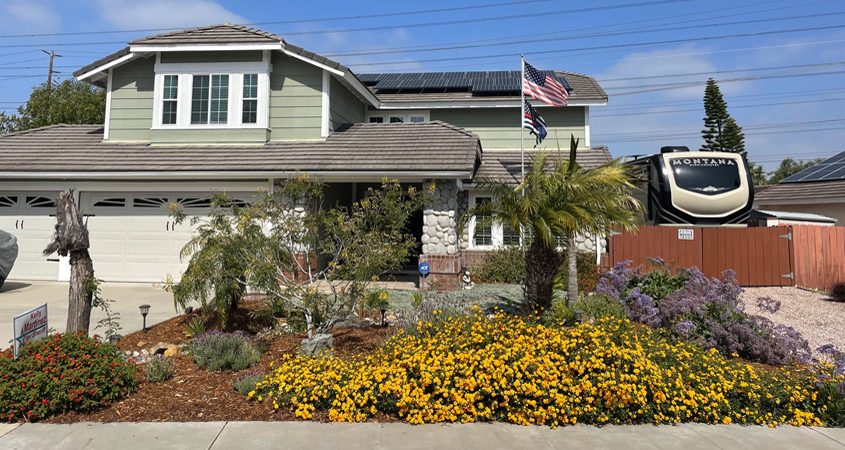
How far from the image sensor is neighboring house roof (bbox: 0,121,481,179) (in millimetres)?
11953

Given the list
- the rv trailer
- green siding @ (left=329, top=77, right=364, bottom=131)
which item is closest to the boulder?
green siding @ (left=329, top=77, right=364, bottom=131)

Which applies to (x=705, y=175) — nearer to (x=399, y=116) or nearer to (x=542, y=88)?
(x=542, y=88)

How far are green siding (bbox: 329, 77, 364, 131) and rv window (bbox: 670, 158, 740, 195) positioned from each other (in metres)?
9.03

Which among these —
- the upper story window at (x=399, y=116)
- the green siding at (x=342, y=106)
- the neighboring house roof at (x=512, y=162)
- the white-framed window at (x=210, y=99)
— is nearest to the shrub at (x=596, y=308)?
the neighboring house roof at (x=512, y=162)

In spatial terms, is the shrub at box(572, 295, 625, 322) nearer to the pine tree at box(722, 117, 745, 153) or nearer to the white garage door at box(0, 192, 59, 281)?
the white garage door at box(0, 192, 59, 281)

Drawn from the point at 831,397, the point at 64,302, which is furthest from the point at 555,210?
the point at 64,302

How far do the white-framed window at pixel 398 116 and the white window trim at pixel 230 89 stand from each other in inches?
198

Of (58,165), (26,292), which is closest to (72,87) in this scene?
(58,165)

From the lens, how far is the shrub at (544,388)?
4.70 metres

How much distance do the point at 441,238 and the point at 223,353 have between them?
→ 6.97m

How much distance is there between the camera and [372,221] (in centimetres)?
673

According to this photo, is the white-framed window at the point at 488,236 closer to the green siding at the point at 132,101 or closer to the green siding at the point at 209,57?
the green siding at the point at 209,57

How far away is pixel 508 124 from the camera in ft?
56.7

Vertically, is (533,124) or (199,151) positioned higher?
(533,124)
